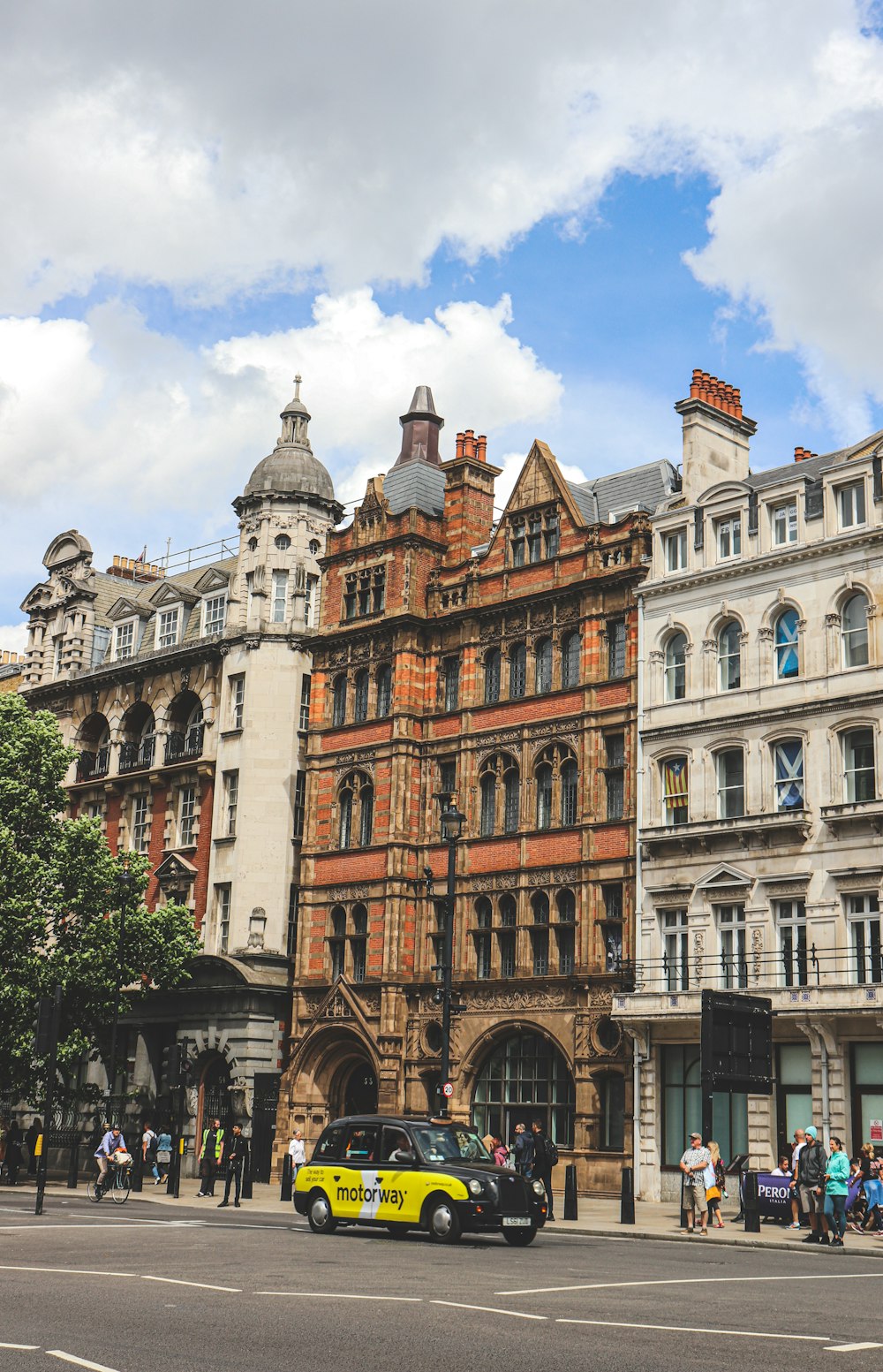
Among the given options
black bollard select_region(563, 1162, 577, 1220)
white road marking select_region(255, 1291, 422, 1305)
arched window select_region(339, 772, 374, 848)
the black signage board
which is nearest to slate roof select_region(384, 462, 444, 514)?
arched window select_region(339, 772, 374, 848)

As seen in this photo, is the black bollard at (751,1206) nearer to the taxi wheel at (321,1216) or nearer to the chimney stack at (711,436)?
the taxi wheel at (321,1216)

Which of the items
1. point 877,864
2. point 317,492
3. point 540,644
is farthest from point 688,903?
point 317,492

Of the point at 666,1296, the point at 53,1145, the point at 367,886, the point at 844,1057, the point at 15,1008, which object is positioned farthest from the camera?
the point at 53,1145

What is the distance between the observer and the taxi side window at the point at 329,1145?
2472 cm

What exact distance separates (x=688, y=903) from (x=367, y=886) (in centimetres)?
1134

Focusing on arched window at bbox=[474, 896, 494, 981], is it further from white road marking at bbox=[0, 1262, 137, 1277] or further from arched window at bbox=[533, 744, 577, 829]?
white road marking at bbox=[0, 1262, 137, 1277]

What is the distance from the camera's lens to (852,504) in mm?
38062

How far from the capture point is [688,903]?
38969 millimetres

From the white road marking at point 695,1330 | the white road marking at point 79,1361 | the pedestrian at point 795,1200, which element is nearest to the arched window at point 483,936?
the pedestrian at point 795,1200

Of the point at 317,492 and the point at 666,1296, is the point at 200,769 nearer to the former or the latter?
the point at 317,492

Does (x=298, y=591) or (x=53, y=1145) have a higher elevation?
(x=298, y=591)

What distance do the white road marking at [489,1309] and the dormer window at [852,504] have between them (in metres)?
26.9

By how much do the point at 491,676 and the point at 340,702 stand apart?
19.5 feet

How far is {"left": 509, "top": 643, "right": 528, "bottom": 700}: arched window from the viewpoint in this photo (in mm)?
45000
